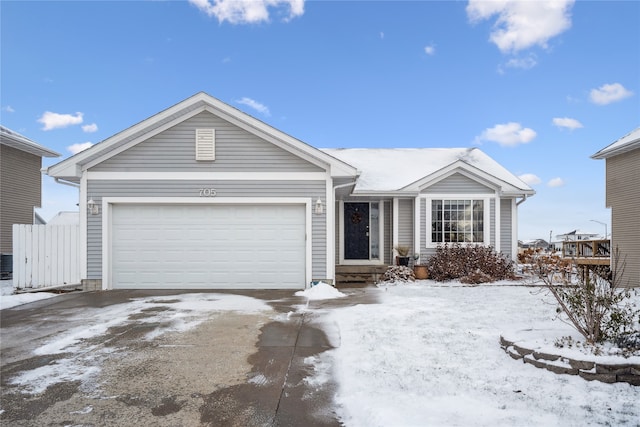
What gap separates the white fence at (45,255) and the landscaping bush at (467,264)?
9.76 meters

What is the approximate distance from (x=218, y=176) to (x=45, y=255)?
463 centimetres

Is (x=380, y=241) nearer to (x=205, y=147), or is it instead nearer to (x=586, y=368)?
(x=205, y=147)

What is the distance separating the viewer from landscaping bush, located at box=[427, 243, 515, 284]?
11.2 meters

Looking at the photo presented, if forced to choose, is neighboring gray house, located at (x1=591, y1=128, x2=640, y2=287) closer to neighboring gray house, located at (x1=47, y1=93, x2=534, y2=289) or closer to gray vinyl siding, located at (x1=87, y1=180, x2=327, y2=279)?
neighboring gray house, located at (x1=47, y1=93, x2=534, y2=289)

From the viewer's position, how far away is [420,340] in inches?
190

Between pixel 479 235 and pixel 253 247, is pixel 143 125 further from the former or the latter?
pixel 479 235

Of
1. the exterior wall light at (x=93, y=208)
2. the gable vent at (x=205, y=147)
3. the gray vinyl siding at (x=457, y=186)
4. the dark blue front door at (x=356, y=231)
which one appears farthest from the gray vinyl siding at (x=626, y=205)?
the exterior wall light at (x=93, y=208)

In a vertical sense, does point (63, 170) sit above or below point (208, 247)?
above

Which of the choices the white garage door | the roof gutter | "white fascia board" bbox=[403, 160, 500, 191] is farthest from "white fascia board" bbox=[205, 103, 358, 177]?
the roof gutter

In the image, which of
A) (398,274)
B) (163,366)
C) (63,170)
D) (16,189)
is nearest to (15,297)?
(63,170)

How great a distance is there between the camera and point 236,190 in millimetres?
9609

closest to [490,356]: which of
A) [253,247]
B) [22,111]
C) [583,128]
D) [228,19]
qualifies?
[253,247]

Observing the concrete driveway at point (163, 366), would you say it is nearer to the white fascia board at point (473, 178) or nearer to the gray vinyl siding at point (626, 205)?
the white fascia board at point (473, 178)

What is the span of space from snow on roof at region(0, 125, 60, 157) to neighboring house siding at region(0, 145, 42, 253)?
0.22m
